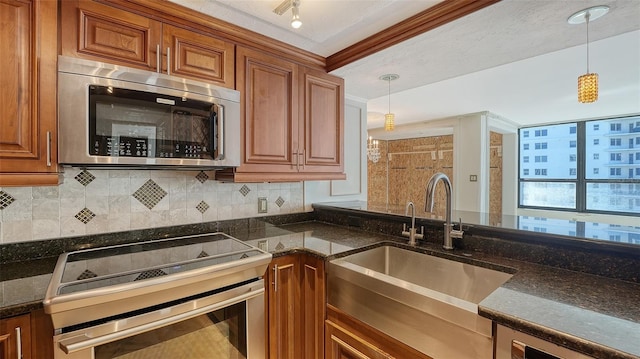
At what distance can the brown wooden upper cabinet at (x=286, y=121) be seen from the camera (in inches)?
68.7

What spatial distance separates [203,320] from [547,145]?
667cm

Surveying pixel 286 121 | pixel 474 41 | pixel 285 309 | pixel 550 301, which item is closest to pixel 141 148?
pixel 286 121

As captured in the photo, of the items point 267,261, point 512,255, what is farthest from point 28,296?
point 512,255

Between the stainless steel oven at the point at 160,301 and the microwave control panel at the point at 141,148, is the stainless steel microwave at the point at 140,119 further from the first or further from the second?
the stainless steel oven at the point at 160,301

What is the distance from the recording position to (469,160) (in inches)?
182

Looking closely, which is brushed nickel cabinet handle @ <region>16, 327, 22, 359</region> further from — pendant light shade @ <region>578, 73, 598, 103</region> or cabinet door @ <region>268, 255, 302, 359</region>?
pendant light shade @ <region>578, 73, 598, 103</region>

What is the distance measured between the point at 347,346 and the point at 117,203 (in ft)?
4.83

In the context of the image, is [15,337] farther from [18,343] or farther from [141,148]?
[141,148]

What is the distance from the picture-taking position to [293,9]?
4.47 feet

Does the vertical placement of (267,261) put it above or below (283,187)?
below

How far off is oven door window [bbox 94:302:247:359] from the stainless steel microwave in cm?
74

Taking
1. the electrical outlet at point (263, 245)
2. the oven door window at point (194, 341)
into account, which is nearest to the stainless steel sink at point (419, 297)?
the electrical outlet at point (263, 245)

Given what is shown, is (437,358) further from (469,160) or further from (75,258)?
(469,160)

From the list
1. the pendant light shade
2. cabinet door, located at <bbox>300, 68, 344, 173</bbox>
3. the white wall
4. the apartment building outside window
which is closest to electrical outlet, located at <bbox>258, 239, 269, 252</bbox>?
cabinet door, located at <bbox>300, 68, 344, 173</bbox>
